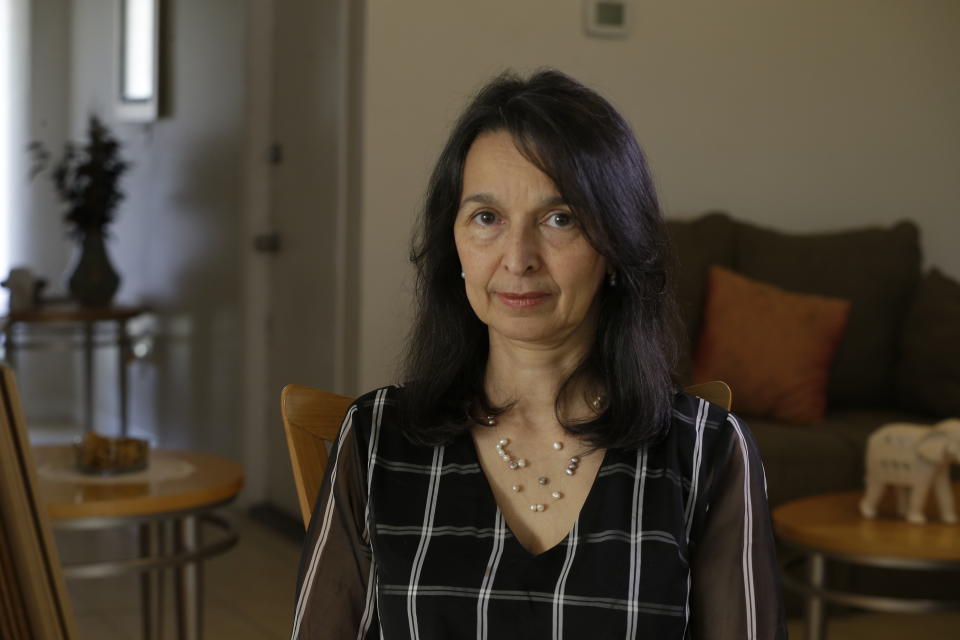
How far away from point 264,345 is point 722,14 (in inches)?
78.7

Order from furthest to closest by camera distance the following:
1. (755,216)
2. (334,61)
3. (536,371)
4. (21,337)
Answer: (21,337) < (755,216) < (334,61) < (536,371)

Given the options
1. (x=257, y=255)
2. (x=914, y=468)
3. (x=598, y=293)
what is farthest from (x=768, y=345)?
(x=598, y=293)

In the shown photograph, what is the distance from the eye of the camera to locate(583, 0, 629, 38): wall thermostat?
3971 mm

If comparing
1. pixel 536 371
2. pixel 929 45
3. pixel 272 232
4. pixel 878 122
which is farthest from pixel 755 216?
pixel 536 371

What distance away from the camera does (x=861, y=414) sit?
3.94 metres

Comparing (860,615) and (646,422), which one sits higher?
(646,422)

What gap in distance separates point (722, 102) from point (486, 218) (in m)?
3.08

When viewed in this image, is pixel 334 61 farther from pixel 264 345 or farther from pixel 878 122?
pixel 878 122

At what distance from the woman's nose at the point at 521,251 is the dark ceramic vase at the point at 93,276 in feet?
13.0

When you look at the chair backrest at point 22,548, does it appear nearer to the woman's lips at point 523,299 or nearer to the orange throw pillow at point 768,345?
the woman's lips at point 523,299

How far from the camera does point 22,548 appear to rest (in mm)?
1110

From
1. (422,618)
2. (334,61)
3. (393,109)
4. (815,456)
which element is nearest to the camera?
(422,618)

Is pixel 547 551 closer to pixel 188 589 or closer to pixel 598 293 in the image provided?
pixel 598 293

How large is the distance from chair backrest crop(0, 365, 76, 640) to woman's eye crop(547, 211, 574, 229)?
21.5 inches
